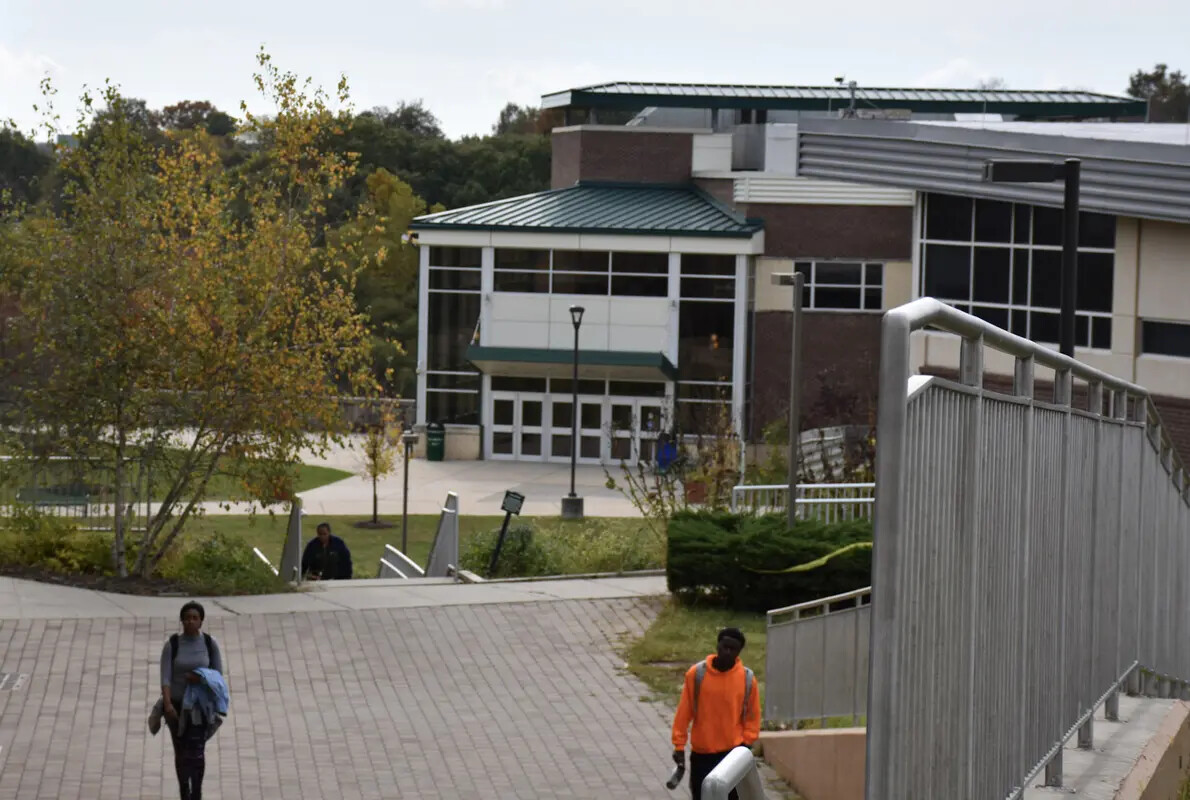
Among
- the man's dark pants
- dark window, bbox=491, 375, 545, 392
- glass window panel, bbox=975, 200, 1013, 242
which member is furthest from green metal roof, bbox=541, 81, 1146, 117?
the man's dark pants

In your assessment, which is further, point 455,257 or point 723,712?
point 455,257

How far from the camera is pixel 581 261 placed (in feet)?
162

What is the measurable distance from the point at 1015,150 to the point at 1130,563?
22.4m

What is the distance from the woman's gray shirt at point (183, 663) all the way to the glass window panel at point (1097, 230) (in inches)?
925

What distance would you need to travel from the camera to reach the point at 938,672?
5020mm

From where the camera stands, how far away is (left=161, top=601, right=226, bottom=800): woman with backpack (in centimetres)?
1087

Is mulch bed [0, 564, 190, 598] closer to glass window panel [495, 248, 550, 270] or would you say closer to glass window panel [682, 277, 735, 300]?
glass window panel [495, 248, 550, 270]

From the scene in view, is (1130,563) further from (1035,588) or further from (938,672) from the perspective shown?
(938,672)

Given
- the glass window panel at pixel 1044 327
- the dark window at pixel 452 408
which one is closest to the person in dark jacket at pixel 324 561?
the glass window panel at pixel 1044 327

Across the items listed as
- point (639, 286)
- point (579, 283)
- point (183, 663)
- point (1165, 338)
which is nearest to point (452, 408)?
point (579, 283)

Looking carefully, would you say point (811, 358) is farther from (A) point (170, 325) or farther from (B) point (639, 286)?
(A) point (170, 325)

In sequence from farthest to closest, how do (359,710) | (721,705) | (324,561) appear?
(324,561), (359,710), (721,705)

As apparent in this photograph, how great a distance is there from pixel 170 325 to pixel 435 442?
3099cm

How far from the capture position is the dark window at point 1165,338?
98.1ft
